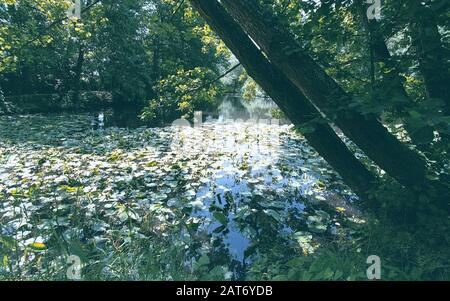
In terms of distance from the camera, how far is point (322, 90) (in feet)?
12.9

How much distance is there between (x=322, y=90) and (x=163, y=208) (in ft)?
9.48

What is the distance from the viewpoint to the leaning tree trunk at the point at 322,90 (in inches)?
155

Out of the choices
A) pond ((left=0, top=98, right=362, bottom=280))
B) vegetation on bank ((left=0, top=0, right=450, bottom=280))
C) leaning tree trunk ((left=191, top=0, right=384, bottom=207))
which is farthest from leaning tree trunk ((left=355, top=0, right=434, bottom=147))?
pond ((left=0, top=98, right=362, bottom=280))

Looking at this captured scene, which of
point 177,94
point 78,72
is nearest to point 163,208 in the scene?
point 177,94

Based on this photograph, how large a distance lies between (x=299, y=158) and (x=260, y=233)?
401 centimetres

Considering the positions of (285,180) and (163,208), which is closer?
(163,208)

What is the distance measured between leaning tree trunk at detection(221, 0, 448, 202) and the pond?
1.29 meters

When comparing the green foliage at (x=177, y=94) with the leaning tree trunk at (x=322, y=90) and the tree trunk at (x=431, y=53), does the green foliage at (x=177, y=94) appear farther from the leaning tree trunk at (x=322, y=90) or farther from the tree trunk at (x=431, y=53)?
the tree trunk at (x=431, y=53)

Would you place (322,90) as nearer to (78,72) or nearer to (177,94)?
(177,94)

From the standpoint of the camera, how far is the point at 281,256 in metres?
4.20

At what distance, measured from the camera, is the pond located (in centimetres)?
378

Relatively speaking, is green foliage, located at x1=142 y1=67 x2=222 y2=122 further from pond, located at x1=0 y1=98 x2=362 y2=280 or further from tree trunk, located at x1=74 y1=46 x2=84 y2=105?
tree trunk, located at x1=74 y1=46 x2=84 y2=105
